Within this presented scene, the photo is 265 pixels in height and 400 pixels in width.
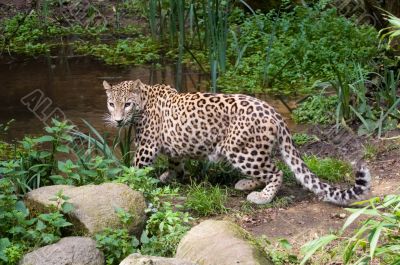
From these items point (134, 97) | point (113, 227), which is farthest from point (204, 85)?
point (113, 227)

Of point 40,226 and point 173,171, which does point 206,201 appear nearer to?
point 173,171

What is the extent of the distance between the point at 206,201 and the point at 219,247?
150 centimetres

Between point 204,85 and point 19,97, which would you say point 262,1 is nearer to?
point 204,85

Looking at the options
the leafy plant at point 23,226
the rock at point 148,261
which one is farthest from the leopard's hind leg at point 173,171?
the rock at point 148,261

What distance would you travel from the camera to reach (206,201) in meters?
7.27

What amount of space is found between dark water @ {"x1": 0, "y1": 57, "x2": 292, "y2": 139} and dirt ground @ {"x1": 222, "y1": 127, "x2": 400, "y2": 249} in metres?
1.63

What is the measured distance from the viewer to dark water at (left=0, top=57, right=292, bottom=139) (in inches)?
414

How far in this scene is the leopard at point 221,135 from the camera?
736cm

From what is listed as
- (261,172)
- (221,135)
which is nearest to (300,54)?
(221,135)

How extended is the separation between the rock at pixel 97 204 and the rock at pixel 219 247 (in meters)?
0.58

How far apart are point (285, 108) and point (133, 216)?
450cm

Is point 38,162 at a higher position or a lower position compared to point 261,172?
higher

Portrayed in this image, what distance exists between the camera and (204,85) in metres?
11.6

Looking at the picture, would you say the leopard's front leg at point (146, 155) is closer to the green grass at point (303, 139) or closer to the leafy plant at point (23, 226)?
the leafy plant at point (23, 226)
